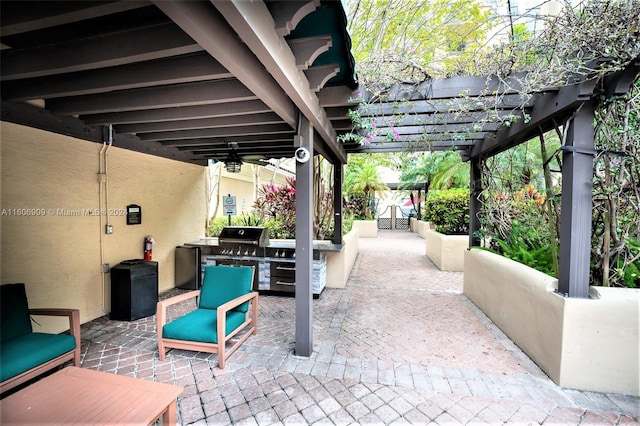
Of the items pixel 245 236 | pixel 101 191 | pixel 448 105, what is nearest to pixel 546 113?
pixel 448 105

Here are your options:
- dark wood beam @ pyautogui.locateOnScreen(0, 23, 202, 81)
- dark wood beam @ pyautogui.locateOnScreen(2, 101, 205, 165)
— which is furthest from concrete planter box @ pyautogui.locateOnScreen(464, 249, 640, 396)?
dark wood beam @ pyautogui.locateOnScreen(2, 101, 205, 165)

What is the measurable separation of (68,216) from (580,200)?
19.3 feet

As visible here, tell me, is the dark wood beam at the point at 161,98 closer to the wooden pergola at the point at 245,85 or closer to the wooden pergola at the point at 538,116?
the wooden pergola at the point at 245,85

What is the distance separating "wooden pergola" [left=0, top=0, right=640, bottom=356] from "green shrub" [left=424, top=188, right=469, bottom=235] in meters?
4.15

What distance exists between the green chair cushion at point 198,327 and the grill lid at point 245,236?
6.89 feet

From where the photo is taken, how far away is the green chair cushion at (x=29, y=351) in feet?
7.58

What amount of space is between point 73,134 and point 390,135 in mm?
4259

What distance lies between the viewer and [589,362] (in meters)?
2.58

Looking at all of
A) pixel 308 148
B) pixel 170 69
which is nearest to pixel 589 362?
pixel 308 148

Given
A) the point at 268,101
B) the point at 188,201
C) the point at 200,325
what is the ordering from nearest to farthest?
the point at 268,101 < the point at 200,325 < the point at 188,201

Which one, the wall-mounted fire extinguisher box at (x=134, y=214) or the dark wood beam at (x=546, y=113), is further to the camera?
the wall-mounted fire extinguisher box at (x=134, y=214)

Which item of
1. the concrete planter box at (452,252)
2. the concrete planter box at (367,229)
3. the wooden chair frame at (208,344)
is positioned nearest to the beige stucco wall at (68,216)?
the wooden chair frame at (208,344)

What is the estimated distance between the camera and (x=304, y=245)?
322cm

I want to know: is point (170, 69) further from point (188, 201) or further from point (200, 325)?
point (188, 201)
